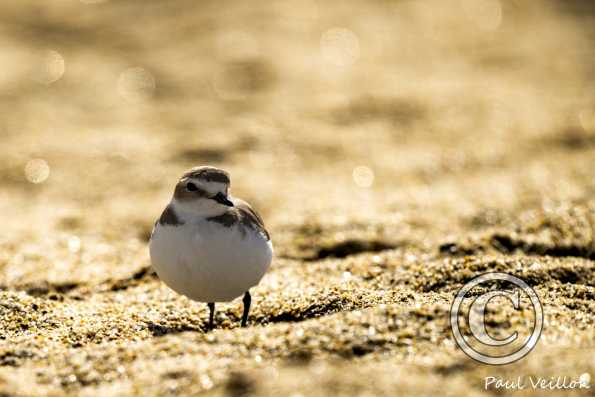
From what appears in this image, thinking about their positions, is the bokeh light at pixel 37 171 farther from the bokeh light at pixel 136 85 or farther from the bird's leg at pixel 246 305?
the bird's leg at pixel 246 305

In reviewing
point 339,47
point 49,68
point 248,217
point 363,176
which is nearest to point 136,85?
point 49,68

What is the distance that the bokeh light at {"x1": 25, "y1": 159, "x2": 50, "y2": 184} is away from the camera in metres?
7.44

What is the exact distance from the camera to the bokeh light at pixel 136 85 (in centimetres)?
948

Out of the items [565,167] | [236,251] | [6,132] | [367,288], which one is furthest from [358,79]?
[236,251]

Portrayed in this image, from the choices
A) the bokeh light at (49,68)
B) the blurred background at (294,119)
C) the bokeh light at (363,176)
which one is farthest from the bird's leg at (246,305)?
the bokeh light at (49,68)

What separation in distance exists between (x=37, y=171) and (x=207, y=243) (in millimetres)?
4513

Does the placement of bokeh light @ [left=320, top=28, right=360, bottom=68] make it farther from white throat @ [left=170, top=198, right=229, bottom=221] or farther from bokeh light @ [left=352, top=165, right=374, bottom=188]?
white throat @ [left=170, top=198, right=229, bottom=221]

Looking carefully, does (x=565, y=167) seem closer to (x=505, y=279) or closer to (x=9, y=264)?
(x=505, y=279)

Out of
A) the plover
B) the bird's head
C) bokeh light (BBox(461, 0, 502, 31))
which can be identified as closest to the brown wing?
the plover

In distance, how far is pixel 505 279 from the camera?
422 cm

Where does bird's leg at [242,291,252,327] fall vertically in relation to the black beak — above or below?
below

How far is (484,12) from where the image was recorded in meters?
12.3

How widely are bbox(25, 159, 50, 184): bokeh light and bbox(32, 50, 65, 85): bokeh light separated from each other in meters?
2.64

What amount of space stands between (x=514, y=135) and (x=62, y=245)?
483 centimetres
